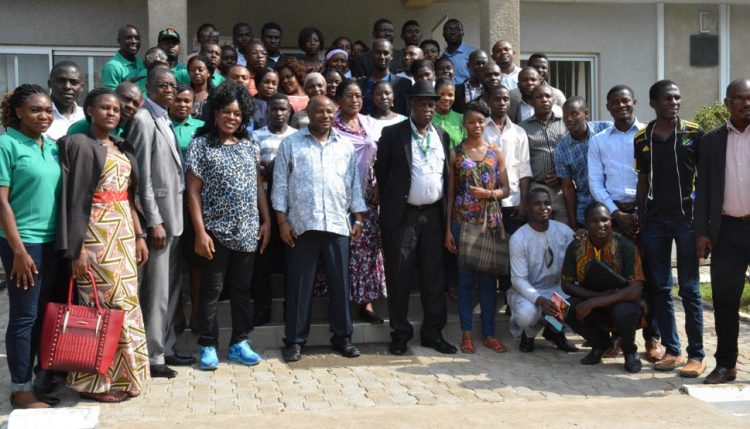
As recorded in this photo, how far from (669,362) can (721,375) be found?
43 centimetres

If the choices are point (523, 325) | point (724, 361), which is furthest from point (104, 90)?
point (724, 361)

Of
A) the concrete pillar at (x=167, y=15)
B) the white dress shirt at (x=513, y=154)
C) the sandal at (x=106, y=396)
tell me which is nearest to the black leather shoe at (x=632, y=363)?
the white dress shirt at (x=513, y=154)

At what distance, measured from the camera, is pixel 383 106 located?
6.96 meters

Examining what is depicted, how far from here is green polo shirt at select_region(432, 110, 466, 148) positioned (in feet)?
A: 23.5

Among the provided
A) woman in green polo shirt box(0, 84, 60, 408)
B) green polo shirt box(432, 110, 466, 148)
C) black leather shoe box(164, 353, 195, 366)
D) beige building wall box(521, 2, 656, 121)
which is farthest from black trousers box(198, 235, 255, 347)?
beige building wall box(521, 2, 656, 121)

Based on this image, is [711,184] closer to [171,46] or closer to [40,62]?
[171,46]

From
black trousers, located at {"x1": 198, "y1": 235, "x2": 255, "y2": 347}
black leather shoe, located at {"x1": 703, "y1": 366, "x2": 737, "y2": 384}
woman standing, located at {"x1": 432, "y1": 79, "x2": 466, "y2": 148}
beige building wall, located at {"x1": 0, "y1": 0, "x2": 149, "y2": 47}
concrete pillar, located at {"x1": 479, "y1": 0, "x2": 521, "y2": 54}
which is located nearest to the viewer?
black leather shoe, located at {"x1": 703, "y1": 366, "x2": 737, "y2": 384}

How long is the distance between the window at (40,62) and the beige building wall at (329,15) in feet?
4.07

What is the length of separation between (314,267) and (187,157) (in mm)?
1213

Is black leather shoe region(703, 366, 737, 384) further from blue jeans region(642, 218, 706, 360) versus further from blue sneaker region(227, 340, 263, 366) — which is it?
blue sneaker region(227, 340, 263, 366)

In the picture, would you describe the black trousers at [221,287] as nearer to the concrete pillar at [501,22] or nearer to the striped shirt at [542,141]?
the striped shirt at [542,141]

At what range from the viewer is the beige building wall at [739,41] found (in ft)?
40.4

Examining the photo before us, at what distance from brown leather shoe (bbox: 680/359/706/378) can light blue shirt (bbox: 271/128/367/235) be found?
2.53 m

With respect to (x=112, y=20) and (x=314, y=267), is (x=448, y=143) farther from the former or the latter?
(x=112, y=20)
